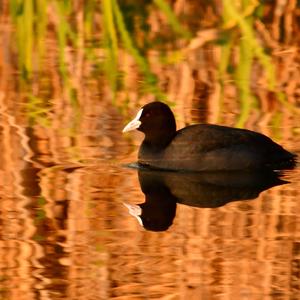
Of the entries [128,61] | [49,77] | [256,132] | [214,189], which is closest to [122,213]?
[214,189]

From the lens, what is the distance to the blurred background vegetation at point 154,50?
10.6 meters

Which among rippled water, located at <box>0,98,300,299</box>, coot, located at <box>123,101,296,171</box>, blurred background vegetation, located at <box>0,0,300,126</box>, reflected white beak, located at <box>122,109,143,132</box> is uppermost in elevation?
blurred background vegetation, located at <box>0,0,300,126</box>

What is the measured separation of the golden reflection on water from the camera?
19.5 ft

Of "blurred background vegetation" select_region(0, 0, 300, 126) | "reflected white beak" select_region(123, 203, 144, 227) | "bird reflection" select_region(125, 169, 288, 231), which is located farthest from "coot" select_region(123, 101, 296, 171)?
"reflected white beak" select_region(123, 203, 144, 227)

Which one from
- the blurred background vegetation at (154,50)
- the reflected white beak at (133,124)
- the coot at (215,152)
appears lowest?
the coot at (215,152)

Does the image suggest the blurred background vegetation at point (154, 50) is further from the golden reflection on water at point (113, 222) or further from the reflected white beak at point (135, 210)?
the reflected white beak at point (135, 210)

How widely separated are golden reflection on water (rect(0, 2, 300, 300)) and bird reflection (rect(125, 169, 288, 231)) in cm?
8

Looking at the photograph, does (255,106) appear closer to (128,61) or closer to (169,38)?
(128,61)

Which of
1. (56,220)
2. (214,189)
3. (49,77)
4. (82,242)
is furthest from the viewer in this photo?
(49,77)

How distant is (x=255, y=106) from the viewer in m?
10.1

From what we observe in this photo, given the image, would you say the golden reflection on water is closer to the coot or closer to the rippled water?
the rippled water

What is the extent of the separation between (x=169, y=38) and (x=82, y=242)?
6795 mm

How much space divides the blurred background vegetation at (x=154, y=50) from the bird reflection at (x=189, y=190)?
124cm

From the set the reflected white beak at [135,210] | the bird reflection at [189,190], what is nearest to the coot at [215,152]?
the bird reflection at [189,190]
